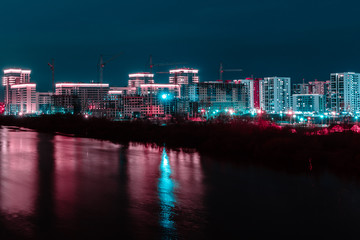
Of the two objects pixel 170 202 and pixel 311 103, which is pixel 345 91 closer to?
pixel 311 103

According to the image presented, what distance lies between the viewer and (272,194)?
12297 millimetres

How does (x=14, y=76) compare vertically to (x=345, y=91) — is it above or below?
above

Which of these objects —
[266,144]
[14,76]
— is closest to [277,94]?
[14,76]

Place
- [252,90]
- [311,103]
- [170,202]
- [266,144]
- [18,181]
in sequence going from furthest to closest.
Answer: [252,90] → [311,103] → [266,144] → [18,181] → [170,202]

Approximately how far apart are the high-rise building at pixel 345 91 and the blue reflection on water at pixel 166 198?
10046 centimetres

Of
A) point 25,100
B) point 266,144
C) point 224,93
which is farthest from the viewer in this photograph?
point 25,100

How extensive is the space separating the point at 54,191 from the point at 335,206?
24.6ft

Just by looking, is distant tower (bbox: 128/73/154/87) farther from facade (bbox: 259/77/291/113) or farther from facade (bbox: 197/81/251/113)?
facade (bbox: 259/77/291/113)

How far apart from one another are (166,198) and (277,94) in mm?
119902

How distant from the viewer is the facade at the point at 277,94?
126850mm

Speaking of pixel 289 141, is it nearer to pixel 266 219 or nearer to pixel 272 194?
pixel 272 194

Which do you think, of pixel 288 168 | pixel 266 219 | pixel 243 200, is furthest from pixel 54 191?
pixel 288 168

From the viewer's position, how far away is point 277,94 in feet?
419

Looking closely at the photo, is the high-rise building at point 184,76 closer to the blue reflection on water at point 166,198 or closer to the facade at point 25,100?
the facade at point 25,100
